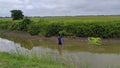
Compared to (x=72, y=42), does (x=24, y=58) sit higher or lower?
higher

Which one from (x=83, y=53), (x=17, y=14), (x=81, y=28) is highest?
(x=17, y=14)

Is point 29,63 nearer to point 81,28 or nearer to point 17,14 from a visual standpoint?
point 81,28

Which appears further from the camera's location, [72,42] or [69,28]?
[69,28]

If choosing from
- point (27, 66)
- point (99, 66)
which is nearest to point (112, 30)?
point (99, 66)

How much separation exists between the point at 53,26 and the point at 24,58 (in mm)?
22146

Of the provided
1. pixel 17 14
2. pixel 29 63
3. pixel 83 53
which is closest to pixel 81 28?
pixel 83 53

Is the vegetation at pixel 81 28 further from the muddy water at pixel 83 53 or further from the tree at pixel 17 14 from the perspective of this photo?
the tree at pixel 17 14

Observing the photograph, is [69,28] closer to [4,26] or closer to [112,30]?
[112,30]

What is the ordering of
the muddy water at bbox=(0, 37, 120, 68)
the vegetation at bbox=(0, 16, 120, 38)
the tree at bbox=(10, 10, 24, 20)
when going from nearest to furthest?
the muddy water at bbox=(0, 37, 120, 68) → the vegetation at bbox=(0, 16, 120, 38) → the tree at bbox=(10, 10, 24, 20)

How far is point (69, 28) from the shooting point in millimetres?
33562

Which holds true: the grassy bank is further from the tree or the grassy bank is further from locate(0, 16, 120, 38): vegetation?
the tree

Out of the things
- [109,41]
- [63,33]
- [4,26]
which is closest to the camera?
[109,41]

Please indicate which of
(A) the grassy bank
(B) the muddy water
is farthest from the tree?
(A) the grassy bank

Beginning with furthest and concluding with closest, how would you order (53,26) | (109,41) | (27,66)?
1. (53,26)
2. (109,41)
3. (27,66)
